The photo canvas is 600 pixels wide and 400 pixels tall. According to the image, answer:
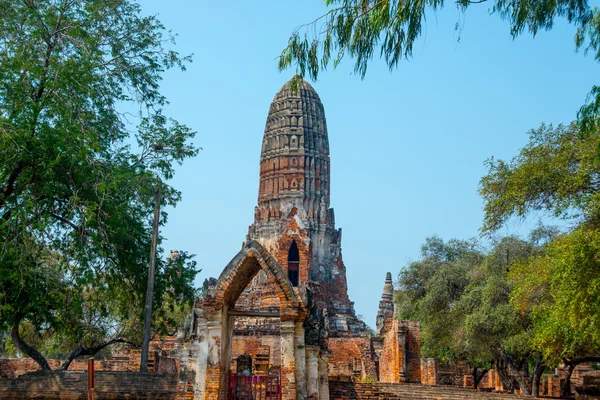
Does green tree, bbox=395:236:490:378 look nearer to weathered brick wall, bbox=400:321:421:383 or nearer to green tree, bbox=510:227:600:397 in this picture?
weathered brick wall, bbox=400:321:421:383

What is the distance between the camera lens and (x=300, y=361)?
11852 millimetres

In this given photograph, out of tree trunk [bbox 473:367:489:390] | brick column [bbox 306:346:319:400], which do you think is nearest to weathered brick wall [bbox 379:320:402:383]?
tree trunk [bbox 473:367:489:390]

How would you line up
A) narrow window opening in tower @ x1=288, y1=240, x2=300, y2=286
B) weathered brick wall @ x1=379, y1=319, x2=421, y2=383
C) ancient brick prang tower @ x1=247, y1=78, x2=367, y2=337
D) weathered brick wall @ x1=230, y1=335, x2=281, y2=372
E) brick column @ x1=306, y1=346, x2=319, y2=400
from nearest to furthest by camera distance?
brick column @ x1=306, y1=346, x2=319, y2=400
weathered brick wall @ x1=379, y1=319, x2=421, y2=383
weathered brick wall @ x1=230, y1=335, x2=281, y2=372
ancient brick prang tower @ x1=247, y1=78, x2=367, y2=337
narrow window opening in tower @ x1=288, y1=240, x2=300, y2=286

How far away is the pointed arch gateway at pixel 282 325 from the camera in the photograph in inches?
460

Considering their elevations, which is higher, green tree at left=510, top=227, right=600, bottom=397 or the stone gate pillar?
green tree at left=510, top=227, right=600, bottom=397

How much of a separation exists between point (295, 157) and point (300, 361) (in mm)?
27956

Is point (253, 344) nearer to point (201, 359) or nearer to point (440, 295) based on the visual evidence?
point (440, 295)

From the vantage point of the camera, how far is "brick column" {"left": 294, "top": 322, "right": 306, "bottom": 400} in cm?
1181

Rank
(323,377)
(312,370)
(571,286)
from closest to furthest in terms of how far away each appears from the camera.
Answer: (312,370)
(571,286)
(323,377)

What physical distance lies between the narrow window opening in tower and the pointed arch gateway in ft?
81.2

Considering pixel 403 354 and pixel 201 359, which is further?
pixel 403 354

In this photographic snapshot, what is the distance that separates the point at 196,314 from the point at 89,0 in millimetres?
7626

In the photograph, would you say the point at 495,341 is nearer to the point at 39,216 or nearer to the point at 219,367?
the point at 219,367

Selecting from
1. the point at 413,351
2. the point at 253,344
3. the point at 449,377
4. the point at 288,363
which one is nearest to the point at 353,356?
the point at 253,344
